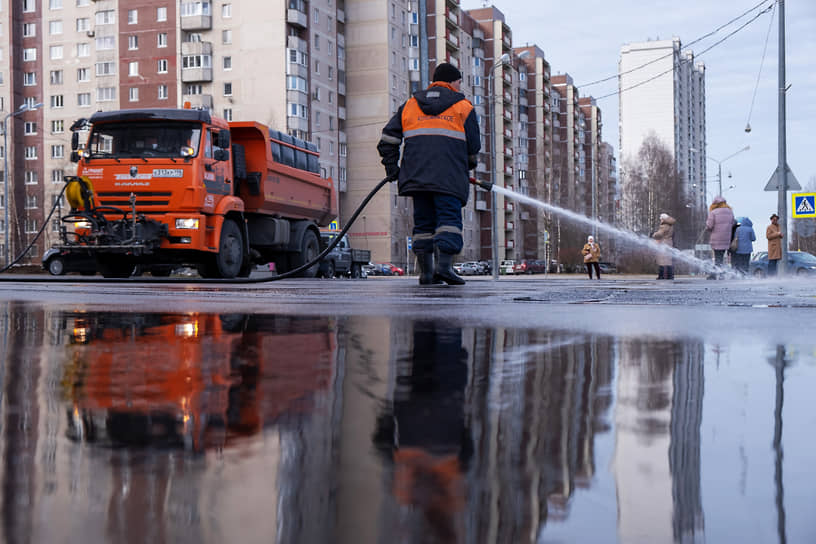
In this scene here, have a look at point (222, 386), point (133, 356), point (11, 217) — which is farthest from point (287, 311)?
point (11, 217)

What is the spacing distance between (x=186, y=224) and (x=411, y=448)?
12.5 meters

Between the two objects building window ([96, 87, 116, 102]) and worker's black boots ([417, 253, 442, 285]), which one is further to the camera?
building window ([96, 87, 116, 102])

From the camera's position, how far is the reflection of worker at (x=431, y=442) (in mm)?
1070

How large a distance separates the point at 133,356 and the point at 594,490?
6.07ft

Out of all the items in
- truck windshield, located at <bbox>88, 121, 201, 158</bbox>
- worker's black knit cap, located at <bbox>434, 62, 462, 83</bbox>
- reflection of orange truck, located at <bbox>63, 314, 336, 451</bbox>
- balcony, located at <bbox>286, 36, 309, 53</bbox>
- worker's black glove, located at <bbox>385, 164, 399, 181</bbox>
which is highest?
balcony, located at <bbox>286, 36, 309, 53</bbox>

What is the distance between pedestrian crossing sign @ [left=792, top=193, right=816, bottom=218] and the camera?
78.1ft

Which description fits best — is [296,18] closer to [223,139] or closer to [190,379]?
[223,139]

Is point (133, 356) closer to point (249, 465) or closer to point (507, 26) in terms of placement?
point (249, 465)

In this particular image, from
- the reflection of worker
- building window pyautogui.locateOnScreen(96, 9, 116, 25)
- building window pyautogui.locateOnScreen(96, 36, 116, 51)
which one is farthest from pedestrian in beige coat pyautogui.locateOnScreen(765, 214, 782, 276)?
building window pyautogui.locateOnScreen(96, 9, 116, 25)

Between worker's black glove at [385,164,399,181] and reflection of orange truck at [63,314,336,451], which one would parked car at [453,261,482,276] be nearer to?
worker's black glove at [385,164,399,181]

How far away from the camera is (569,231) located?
71.4 meters

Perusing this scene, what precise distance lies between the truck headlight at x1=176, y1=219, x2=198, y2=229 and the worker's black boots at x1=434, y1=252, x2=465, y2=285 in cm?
567

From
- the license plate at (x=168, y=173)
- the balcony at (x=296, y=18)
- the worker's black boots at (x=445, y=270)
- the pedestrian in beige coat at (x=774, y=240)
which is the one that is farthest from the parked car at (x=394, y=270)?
the worker's black boots at (x=445, y=270)

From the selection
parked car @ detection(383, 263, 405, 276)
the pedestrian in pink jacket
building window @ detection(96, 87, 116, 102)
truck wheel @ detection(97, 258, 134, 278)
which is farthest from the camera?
building window @ detection(96, 87, 116, 102)
